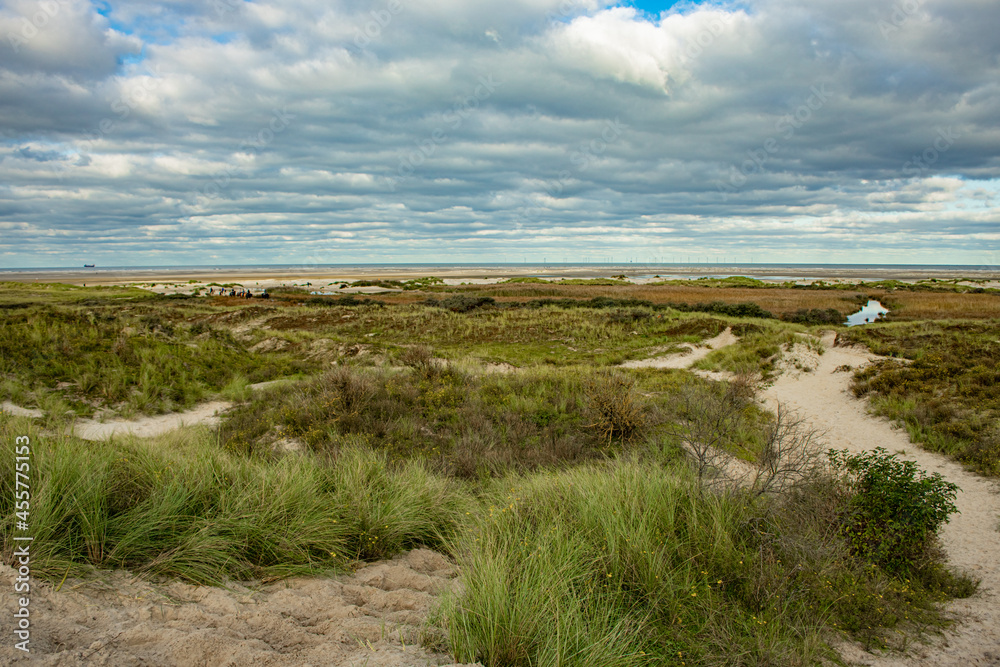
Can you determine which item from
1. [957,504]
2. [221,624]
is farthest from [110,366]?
[957,504]

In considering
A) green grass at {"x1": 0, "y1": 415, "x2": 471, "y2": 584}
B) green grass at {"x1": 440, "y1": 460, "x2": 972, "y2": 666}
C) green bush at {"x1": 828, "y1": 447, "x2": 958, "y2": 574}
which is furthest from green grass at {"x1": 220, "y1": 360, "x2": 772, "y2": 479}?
green grass at {"x1": 440, "y1": 460, "x2": 972, "y2": 666}

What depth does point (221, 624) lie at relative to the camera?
3141mm

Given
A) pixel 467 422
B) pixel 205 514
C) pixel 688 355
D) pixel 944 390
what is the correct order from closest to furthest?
pixel 205 514 → pixel 467 422 → pixel 944 390 → pixel 688 355

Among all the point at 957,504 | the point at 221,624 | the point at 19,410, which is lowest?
the point at 957,504

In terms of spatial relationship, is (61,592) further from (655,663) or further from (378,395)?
(378,395)

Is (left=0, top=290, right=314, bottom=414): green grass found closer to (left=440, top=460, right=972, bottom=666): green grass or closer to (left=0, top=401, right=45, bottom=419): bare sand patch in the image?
(left=0, top=401, right=45, bottom=419): bare sand patch

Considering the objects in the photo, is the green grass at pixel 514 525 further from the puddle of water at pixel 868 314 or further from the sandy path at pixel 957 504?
the puddle of water at pixel 868 314

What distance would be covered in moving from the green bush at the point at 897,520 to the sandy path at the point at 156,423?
1106cm

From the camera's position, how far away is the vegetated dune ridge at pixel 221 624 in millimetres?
2727

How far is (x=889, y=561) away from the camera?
546cm

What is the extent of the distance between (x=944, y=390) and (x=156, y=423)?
2014cm

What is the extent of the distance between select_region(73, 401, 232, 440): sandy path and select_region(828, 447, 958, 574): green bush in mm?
11060

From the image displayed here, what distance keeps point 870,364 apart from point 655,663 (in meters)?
18.5

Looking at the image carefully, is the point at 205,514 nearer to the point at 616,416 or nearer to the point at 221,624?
the point at 221,624
